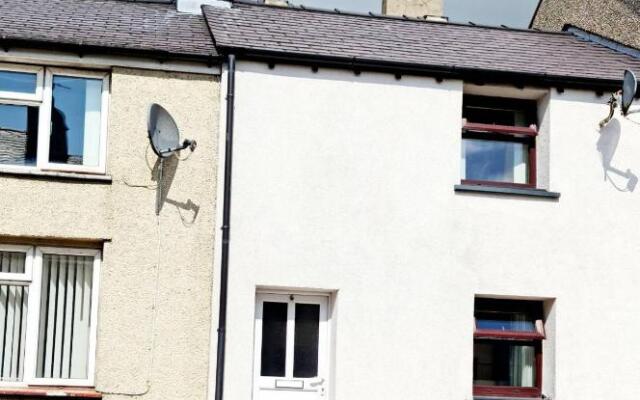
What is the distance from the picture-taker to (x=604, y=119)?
1390 cm

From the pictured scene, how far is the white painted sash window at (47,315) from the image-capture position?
12578 mm

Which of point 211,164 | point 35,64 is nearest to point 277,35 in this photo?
point 211,164

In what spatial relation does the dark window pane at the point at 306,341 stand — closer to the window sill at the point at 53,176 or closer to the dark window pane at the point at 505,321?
the dark window pane at the point at 505,321

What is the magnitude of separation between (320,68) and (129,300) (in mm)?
3570

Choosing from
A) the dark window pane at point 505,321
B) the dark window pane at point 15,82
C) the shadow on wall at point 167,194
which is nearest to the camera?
the shadow on wall at point 167,194

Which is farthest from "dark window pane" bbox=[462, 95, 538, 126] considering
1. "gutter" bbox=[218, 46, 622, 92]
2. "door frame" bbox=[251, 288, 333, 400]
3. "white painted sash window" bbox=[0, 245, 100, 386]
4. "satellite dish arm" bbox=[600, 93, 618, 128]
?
"white painted sash window" bbox=[0, 245, 100, 386]

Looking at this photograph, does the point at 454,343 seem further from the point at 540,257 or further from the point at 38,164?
the point at 38,164

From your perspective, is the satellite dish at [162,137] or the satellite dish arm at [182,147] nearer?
the satellite dish at [162,137]

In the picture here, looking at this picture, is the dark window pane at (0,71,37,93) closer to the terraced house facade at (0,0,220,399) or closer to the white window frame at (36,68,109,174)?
the terraced house facade at (0,0,220,399)

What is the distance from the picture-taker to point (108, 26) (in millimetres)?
13898

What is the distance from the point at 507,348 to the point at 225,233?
372 cm

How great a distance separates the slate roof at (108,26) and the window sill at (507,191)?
339 cm

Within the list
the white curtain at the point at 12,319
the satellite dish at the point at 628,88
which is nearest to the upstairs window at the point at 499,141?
the satellite dish at the point at 628,88

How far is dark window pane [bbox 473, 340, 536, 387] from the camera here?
13469mm
